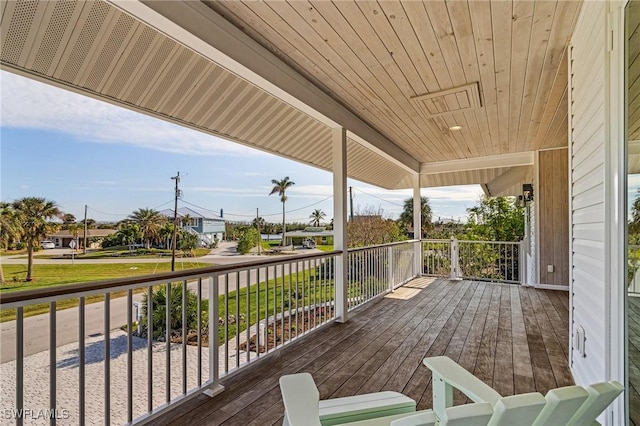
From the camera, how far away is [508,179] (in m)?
7.28

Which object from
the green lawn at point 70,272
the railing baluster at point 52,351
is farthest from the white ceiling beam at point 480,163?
the railing baluster at point 52,351

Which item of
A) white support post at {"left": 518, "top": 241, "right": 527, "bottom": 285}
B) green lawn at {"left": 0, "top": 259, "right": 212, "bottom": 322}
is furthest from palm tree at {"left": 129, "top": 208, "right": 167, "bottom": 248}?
white support post at {"left": 518, "top": 241, "right": 527, "bottom": 285}

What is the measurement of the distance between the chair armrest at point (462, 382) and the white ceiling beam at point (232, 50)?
2.26m

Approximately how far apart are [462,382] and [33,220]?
612cm

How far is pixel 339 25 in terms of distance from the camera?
86.1 inches

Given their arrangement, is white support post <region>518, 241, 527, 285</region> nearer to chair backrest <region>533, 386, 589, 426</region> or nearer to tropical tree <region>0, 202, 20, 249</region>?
chair backrest <region>533, 386, 589, 426</region>

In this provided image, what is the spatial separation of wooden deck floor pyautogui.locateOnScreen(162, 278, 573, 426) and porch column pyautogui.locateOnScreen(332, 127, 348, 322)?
29 cm

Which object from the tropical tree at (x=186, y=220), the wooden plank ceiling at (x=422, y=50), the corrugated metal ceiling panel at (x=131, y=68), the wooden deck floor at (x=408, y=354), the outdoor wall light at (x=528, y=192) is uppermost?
the wooden plank ceiling at (x=422, y=50)

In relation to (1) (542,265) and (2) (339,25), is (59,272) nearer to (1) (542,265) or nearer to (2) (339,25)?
(2) (339,25)

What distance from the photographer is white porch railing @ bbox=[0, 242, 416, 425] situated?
5.08 ft

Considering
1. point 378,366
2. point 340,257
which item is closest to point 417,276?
point 340,257

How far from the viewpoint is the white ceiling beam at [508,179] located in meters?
6.70

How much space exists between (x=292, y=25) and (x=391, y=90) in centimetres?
141

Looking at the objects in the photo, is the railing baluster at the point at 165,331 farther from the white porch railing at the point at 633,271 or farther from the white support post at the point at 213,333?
the white porch railing at the point at 633,271
